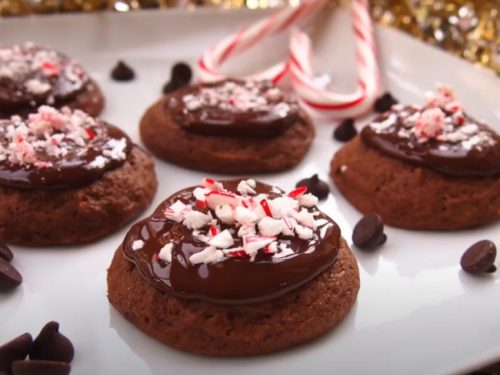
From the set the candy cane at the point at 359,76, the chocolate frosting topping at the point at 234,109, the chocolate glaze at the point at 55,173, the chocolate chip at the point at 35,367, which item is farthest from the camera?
the candy cane at the point at 359,76

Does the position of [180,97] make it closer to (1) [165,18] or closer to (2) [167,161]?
(2) [167,161]

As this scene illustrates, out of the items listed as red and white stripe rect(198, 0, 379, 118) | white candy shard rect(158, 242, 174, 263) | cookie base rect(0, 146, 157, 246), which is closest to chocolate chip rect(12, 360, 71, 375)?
white candy shard rect(158, 242, 174, 263)

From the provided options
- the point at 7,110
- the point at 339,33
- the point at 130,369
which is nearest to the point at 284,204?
the point at 130,369

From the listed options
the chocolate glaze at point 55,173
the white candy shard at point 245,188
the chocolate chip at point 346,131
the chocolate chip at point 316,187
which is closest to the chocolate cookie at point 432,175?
the chocolate chip at point 316,187

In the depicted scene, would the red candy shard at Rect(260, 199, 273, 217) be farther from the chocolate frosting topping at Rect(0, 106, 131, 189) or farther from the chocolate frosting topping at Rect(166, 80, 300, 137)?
the chocolate frosting topping at Rect(166, 80, 300, 137)

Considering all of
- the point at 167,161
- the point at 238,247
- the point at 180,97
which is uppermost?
the point at 238,247

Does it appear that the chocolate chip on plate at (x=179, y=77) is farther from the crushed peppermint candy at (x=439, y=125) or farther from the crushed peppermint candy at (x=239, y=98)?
the crushed peppermint candy at (x=439, y=125)
